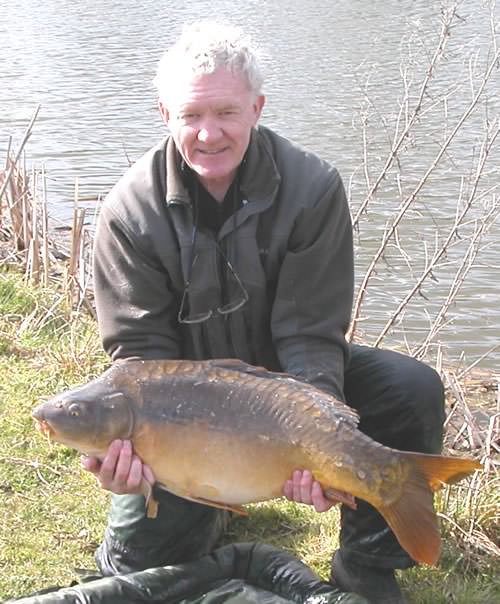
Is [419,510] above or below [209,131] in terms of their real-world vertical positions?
below

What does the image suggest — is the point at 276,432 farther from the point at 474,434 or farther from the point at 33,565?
the point at 474,434

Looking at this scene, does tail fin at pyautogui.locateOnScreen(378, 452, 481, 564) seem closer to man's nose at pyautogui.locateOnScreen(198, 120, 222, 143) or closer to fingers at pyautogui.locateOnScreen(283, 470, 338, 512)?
fingers at pyautogui.locateOnScreen(283, 470, 338, 512)

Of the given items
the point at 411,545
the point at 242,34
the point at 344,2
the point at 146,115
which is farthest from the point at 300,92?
the point at 411,545

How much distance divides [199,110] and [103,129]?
25.8 feet

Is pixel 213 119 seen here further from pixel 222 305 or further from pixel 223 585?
pixel 223 585

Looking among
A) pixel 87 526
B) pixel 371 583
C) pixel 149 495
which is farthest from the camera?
pixel 87 526

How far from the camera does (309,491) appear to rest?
2.39m

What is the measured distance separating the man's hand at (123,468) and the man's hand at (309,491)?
33 cm

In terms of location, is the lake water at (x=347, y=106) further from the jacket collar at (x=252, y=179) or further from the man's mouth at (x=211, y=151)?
the man's mouth at (x=211, y=151)

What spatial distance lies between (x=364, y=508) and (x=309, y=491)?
0.48 meters

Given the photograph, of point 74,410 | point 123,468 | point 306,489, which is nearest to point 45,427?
point 74,410

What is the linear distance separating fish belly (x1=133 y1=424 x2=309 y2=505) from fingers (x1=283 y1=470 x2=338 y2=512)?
18mm

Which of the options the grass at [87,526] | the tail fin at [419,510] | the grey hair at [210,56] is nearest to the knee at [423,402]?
the grass at [87,526]

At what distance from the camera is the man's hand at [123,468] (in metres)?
2.39
